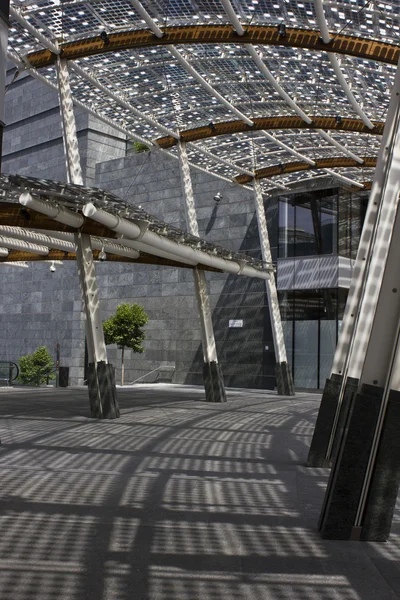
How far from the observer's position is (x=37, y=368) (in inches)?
1540

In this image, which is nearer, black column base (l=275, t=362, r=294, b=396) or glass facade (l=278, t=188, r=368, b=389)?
black column base (l=275, t=362, r=294, b=396)

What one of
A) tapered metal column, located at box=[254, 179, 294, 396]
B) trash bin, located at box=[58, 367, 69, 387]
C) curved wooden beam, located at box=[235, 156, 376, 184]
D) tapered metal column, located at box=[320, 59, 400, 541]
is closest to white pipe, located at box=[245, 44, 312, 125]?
curved wooden beam, located at box=[235, 156, 376, 184]

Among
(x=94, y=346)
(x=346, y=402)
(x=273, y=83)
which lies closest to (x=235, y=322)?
(x=273, y=83)

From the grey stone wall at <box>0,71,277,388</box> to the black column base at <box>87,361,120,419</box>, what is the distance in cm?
1720

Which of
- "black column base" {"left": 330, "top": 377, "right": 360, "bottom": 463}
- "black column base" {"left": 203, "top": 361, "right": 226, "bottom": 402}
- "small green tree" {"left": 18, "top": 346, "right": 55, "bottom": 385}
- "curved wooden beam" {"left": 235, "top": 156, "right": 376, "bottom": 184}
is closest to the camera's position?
"black column base" {"left": 330, "top": 377, "right": 360, "bottom": 463}

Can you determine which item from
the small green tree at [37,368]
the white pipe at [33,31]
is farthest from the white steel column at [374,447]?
the small green tree at [37,368]

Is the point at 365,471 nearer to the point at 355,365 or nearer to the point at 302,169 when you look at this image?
the point at 355,365

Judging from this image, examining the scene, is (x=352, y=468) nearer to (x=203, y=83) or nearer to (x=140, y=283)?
(x=203, y=83)

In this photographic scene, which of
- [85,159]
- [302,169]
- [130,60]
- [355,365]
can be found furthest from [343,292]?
[355,365]

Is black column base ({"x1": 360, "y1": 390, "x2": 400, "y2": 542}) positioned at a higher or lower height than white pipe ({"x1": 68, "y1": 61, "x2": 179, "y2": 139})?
lower

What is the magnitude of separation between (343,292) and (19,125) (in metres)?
27.9

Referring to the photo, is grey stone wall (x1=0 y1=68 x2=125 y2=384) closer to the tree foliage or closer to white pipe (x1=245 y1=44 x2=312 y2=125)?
the tree foliage

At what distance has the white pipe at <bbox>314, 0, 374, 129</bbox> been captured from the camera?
16.3 m

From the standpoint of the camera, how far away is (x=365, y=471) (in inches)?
229
